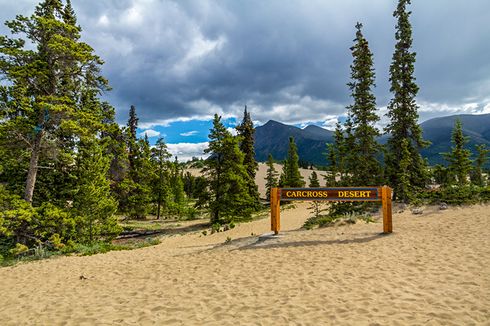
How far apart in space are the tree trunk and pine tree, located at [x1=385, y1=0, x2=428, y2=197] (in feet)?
93.8

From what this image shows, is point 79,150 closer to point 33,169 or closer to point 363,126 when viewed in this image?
point 33,169

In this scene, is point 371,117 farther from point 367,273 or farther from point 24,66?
point 24,66

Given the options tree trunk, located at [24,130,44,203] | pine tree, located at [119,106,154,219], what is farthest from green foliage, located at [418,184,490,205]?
pine tree, located at [119,106,154,219]

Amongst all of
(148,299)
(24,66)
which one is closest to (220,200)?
(24,66)

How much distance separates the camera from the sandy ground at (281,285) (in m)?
6.27

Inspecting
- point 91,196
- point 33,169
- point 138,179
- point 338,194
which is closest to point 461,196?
point 338,194

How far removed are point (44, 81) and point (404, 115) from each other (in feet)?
97.6

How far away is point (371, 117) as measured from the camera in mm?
26656

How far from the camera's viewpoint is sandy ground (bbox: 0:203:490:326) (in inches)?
247

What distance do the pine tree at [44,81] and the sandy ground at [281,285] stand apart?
742cm

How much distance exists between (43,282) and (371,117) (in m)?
27.0

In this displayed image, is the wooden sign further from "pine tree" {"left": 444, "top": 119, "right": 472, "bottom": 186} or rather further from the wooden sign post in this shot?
"pine tree" {"left": 444, "top": 119, "right": 472, "bottom": 186}

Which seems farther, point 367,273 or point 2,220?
point 2,220

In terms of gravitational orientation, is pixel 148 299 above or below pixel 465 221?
below
